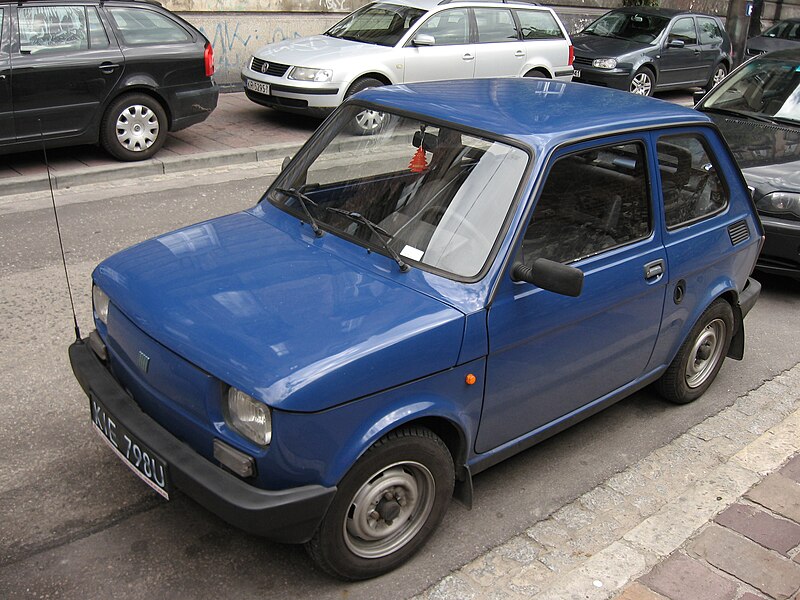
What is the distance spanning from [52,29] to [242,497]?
7.10 meters

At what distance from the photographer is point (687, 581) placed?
3.48 metres

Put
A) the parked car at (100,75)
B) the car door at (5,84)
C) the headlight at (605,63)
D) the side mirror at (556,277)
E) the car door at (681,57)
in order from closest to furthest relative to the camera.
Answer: the side mirror at (556,277) < the car door at (5,84) < the parked car at (100,75) < the headlight at (605,63) < the car door at (681,57)

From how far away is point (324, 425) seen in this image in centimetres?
294

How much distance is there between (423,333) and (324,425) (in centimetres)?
52

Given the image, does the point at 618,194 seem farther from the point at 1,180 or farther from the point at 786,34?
the point at 786,34

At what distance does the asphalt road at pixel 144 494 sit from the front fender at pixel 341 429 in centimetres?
64

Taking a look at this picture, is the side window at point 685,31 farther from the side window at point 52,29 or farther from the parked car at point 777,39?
the side window at point 52,29

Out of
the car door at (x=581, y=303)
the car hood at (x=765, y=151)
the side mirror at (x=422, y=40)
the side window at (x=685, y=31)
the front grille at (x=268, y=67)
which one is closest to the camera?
the car door at (x=581, y=303)

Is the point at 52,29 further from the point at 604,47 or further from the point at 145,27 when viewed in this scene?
the point at 604,47

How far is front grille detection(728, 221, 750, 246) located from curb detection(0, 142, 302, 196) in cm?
621

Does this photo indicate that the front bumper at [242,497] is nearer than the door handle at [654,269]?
Yes

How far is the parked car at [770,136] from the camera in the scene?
259 inches

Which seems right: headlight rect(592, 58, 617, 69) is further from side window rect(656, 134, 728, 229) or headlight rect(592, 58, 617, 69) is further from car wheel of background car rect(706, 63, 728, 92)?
side window rect(656, 134, 728, 229)

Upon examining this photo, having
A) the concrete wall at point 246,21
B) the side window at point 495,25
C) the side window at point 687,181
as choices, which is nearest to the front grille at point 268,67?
the concrete wall at point 246,21
